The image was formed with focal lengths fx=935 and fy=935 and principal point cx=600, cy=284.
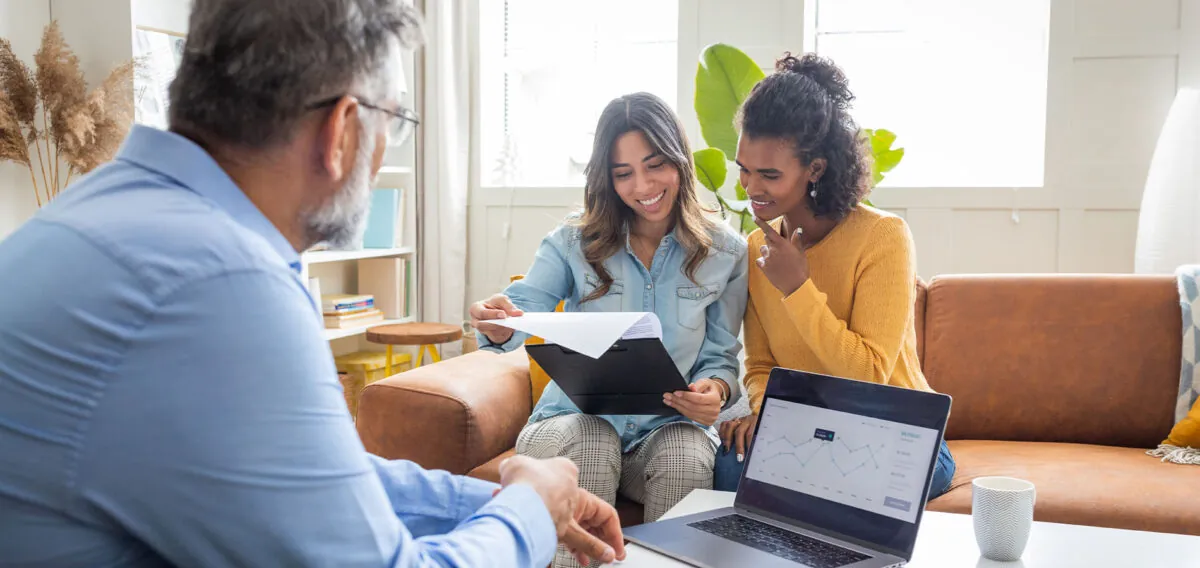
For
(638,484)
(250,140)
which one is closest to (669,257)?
(638,484)

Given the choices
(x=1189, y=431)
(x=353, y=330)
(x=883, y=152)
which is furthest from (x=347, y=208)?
(x=353, y=330)

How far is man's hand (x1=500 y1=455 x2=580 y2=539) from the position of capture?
2.93 feet

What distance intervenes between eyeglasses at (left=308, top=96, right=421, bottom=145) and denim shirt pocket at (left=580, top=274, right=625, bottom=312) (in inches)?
40.8

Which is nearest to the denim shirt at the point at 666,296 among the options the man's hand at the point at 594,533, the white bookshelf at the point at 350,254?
the man's hand at the point at 594,533

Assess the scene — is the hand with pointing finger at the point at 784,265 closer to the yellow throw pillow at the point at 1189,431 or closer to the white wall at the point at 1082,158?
the yellow throw pillow at the point at 1189,431

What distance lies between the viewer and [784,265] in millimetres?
1746

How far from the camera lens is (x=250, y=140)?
78 centimetres

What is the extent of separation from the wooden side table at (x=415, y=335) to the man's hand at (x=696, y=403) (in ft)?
6.07

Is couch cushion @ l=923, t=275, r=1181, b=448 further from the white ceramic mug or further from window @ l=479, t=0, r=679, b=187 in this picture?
window @ l=479, t=0, r=679, b=187

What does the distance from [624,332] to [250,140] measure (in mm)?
800

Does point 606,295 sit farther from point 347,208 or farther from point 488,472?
point 347,208

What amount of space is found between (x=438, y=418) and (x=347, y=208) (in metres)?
1.19

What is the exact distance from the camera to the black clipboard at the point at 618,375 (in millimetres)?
1545

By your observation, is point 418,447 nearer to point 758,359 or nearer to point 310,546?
point 758,359
